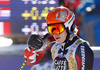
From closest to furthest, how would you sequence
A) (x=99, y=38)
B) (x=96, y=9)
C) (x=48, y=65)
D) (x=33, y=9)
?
(x=48, y=65) < (x=33, y=9) < (x=99, y=38) < (x=96, y=9)

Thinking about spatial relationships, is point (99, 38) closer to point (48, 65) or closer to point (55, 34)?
point (48, 65)

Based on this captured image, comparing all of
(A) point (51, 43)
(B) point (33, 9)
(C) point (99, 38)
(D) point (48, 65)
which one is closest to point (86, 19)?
(C) point (99, 38)

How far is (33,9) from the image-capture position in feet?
15.9

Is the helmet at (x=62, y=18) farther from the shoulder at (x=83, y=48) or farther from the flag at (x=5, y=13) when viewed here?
the flag at (x=5, y=13)

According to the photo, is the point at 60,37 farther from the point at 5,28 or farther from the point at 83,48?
the point at 5,28

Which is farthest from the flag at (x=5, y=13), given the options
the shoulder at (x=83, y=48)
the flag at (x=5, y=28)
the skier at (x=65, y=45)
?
the shoulder at (x=83, y=48)

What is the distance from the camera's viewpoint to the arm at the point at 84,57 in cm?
287

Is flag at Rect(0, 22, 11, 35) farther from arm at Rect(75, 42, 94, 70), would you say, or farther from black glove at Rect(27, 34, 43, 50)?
arm at Rect(75, 42, 94, 70)

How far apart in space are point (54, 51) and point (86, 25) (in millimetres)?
3856

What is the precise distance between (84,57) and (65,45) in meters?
0.32

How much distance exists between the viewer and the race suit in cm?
289

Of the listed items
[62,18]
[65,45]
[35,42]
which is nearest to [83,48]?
[65,45]

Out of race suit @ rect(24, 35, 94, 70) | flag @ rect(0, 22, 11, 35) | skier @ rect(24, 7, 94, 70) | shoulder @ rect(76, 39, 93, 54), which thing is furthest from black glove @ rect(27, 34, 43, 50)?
flag @ rect(0, 22, 11, 35)

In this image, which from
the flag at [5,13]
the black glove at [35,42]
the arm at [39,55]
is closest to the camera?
the black glove at [35,42]
